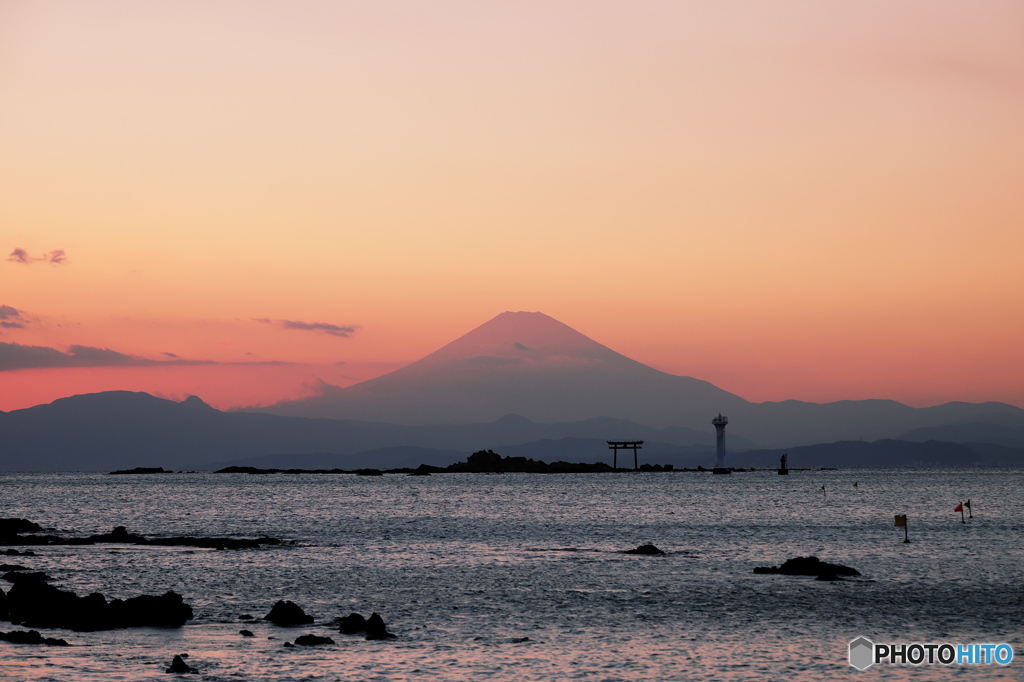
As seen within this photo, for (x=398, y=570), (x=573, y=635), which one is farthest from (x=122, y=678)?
(x=398, y=570)

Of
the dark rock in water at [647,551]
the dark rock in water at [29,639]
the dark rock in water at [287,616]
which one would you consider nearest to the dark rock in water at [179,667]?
the dark rock in water at [29,639]

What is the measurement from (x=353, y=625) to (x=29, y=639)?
873cm

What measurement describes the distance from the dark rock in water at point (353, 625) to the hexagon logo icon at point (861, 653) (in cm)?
1361

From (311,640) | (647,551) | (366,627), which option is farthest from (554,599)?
(647,551)

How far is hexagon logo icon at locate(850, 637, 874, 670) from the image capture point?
25.3 meters

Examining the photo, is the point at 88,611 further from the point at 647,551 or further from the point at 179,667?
the point at 647,551

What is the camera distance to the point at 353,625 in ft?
95.1

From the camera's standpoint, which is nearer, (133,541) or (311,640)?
(311,640)

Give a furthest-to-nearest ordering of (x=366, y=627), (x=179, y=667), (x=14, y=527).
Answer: (x=14, y=527)
(x=366, y=627)
(x=179, y=667)

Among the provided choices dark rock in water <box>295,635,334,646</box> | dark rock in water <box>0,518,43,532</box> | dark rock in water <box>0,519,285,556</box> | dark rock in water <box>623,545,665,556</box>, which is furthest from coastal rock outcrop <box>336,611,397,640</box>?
dark rock in water <box>0,518,43,532</box>

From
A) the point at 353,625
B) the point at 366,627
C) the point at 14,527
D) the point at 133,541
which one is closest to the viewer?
the point at 366,627

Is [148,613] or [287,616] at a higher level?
[148,613]

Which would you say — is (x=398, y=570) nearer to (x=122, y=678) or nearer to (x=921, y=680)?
(x=122, y=678)

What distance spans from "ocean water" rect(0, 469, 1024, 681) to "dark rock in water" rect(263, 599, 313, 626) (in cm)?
55
